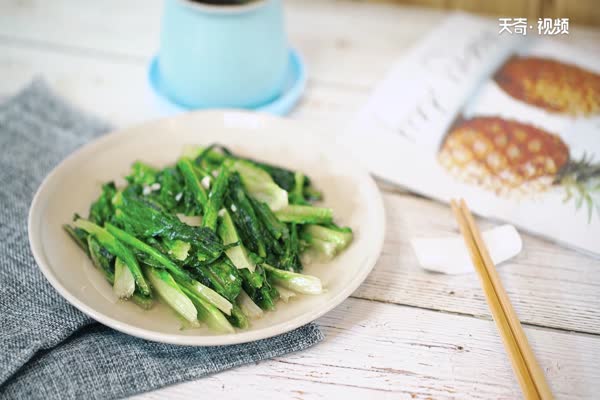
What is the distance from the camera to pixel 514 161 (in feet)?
5.11

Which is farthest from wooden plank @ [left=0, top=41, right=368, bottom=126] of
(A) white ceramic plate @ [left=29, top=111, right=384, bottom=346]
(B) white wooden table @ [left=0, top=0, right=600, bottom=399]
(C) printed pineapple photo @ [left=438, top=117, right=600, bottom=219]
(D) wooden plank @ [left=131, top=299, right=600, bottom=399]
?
(D) wooden plank @ [left=131, top=299, right=600, bottom=399]

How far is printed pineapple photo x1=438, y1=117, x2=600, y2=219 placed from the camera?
1.50 m

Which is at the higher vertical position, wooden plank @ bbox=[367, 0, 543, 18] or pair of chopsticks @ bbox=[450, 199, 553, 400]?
wooden plank @ bbox=[367, 0, 543, 18]

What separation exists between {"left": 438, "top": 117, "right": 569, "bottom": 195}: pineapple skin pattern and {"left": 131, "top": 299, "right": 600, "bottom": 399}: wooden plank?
0.44m

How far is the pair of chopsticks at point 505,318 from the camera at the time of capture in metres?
1.01

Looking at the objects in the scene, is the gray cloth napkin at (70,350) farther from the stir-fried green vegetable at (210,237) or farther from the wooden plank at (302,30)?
the wooden plank at (302,30)

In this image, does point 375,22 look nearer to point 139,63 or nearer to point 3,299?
point 139,63

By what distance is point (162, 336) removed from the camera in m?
1.01

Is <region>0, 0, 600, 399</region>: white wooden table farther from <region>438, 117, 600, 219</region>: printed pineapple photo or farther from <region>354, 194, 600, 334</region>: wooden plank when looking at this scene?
<region>438, 117, 600, 219</region>: printed pineapple photo

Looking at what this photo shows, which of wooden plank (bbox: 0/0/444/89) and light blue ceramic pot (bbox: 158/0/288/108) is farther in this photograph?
wooden plank (bbox: 0/0/444/89)

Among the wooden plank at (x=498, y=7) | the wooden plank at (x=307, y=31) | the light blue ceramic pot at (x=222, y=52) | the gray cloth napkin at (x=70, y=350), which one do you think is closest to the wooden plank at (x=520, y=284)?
the gray cloth napkin at (x=70, y=350)

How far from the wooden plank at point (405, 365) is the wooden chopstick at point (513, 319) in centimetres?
7

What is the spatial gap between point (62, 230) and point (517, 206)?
3.35ft

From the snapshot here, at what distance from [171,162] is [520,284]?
84 cm
